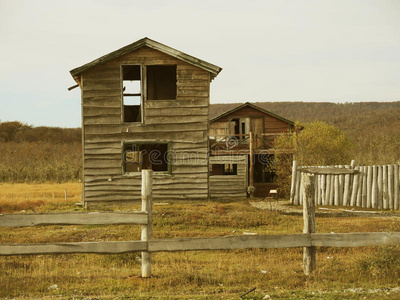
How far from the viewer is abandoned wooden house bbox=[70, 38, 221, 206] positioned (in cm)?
2159

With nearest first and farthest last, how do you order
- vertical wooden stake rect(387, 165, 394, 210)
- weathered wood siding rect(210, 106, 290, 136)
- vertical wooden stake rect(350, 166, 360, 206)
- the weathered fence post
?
the weathered fence post, vertical wooden stake rect(387, 165, 394, 210), vertical wooden stake rect(350, 166, 360, 206), weathered wood siding rect(210, 106, 290, 136)

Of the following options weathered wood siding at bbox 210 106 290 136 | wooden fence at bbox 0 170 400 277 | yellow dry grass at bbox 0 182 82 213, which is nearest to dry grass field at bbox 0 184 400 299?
wooden fence at bbox 0 170 400 277

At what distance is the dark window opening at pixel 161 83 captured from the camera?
24.6 m

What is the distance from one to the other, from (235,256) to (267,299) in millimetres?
4346

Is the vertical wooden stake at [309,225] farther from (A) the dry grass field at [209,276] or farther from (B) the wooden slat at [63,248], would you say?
(B) the wooden slat at [63,248]

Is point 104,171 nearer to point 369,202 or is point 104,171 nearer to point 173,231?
point 173,231

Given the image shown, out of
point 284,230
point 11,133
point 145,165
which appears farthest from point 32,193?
point 11,133

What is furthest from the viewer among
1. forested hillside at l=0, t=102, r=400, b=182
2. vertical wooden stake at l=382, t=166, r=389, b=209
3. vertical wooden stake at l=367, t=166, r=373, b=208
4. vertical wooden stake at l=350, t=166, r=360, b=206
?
forested hillside at l=0, t=102, r=400, b=182

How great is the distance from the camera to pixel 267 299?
6875 millimetres

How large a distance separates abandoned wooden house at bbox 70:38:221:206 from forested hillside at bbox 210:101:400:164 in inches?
1282

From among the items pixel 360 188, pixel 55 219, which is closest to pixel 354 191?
pixel 360 188

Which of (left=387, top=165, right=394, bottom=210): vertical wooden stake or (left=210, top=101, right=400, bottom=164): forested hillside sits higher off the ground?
(left=210, top=101, right=400, bottom=164): forested hillside

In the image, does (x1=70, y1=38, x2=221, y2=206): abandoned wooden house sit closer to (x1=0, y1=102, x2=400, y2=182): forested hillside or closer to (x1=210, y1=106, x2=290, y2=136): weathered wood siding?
(x1=210, y1=106, x2=290, y2=136): weathered wood siding

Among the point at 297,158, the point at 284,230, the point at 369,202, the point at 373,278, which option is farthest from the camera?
the point at 297,158
